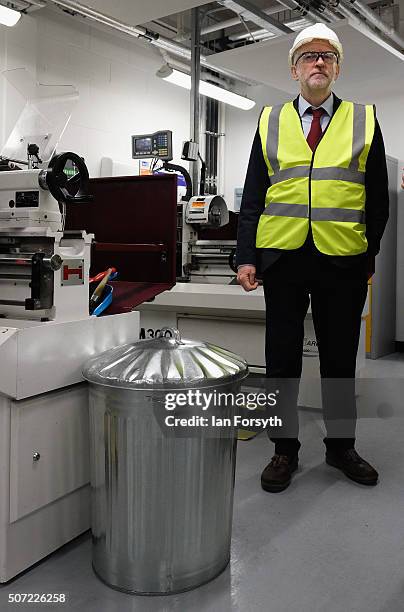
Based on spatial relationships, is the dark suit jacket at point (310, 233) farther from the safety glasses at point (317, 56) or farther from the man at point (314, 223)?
the safety glasses at point (317, 56)

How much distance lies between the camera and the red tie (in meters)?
1.98

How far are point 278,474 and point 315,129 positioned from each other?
4.02 ft

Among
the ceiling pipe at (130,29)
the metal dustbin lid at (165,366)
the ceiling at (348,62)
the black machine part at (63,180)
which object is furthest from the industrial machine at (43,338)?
the ceiling pipe at (130,29)

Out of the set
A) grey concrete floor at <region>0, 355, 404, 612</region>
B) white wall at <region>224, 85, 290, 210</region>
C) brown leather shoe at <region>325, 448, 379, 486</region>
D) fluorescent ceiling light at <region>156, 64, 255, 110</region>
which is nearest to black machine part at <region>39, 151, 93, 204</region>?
grey concrete floor at <region>0, 355, 404, 612</region>

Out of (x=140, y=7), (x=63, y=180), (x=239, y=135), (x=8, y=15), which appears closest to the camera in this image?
(x=63, y=180)

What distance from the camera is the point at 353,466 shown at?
2.07 meters

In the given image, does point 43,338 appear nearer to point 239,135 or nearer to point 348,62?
point 348,62

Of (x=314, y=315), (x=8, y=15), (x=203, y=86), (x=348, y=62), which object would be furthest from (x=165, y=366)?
(x=203, y=86)

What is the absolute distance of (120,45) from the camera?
17.8ft

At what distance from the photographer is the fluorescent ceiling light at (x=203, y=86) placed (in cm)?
502

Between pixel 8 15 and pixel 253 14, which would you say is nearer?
pixel 8 15

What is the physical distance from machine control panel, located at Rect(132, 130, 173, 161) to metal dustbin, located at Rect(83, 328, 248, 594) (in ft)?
8.62

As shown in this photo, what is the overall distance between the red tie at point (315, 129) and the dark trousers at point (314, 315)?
1.30 feet

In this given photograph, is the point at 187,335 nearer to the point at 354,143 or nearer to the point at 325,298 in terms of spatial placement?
the point at 325,298
